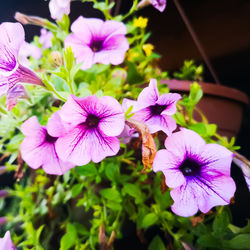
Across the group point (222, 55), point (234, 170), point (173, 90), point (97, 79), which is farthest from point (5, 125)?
point (222, 55)

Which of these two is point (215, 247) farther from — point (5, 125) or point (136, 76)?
point (5, 125)

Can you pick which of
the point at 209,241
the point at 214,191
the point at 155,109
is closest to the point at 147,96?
the point at 155,109

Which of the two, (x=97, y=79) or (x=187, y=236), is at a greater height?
(x=97, y=79)

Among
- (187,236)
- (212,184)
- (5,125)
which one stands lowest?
(187,236)

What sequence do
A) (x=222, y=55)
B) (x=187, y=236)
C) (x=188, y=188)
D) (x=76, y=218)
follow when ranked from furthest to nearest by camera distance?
1. (x=222, y=55)
2. (x=76, y=218)
3. (x=187, y=236)
4. (x=188, y=188)

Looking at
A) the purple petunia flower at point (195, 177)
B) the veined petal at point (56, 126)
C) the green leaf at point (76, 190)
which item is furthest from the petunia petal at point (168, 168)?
the green leaf at point (76, 190)

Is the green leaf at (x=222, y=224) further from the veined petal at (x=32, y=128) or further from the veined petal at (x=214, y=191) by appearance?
the veined petal at (x=32, y=128)

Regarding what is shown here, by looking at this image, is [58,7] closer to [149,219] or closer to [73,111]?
[73,111]
